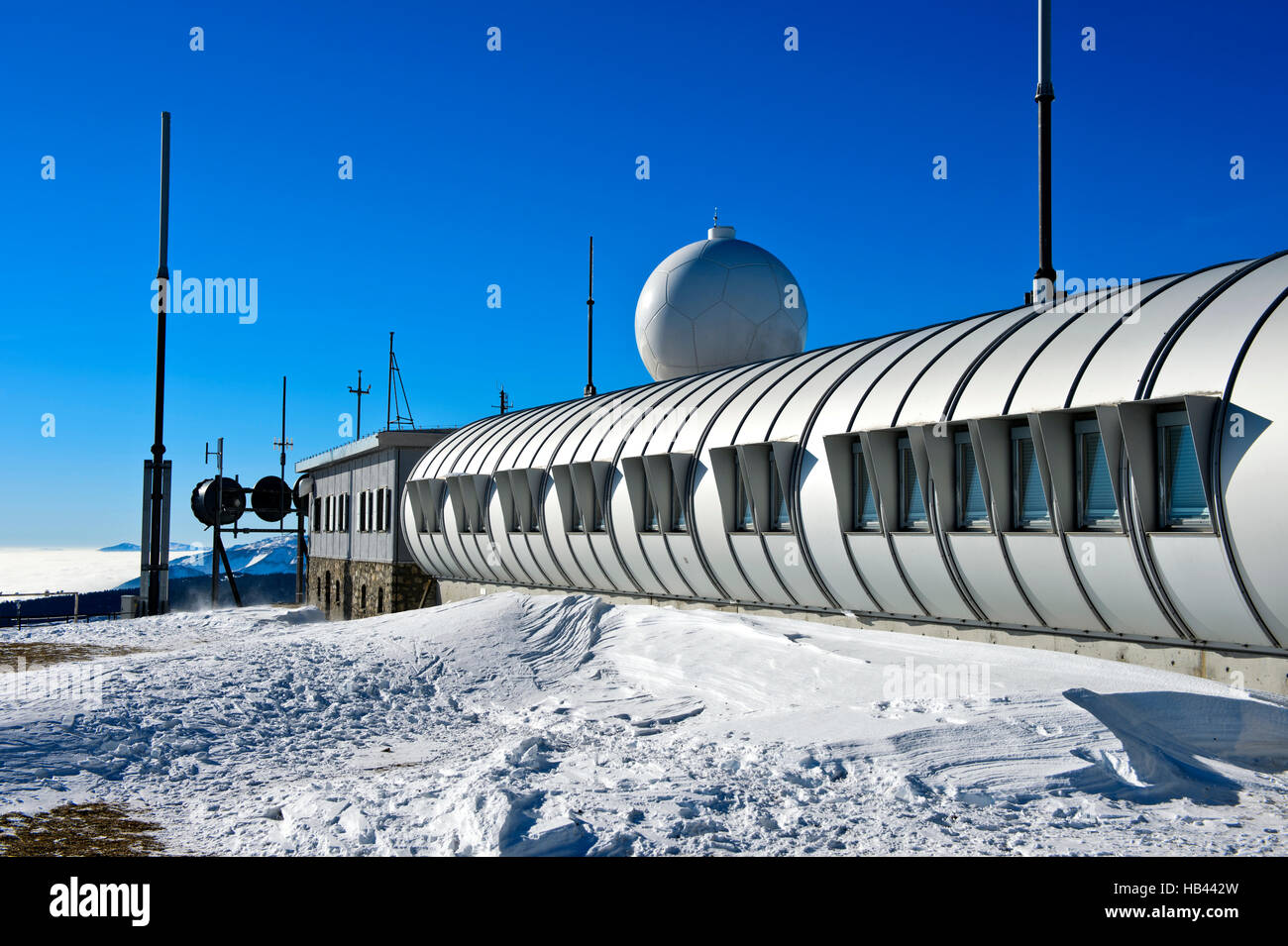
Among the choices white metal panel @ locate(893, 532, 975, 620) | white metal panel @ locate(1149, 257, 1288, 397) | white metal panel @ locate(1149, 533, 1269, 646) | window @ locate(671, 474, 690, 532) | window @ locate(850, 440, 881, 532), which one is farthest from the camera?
window @ locate(671, 474, 690, 532)

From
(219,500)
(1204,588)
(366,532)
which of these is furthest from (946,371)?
(219,500)

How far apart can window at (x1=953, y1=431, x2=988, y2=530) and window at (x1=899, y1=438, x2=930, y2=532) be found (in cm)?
60

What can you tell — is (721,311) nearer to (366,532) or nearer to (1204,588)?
(366,532)

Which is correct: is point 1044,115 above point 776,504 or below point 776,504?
above

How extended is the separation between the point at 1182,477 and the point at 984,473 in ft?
7.61

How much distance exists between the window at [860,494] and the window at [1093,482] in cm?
332

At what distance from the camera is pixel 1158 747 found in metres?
9.41

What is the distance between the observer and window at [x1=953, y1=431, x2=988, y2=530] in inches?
527

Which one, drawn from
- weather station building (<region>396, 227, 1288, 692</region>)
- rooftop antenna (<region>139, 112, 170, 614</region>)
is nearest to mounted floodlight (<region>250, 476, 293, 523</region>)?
rooftop antenna (<region>139, 112, 170, 614</region>)

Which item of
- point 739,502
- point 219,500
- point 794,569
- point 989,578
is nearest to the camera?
point 989,578

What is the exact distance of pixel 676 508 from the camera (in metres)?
18.9

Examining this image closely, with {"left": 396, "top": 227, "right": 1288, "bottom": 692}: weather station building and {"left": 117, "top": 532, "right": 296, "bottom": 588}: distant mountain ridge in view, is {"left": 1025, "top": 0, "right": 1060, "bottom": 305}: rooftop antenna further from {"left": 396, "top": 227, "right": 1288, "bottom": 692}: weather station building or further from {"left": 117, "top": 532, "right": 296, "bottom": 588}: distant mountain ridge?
{"left": 117, "top": 532, "right": 296, "bottom": 588}: distant mountain ridge
